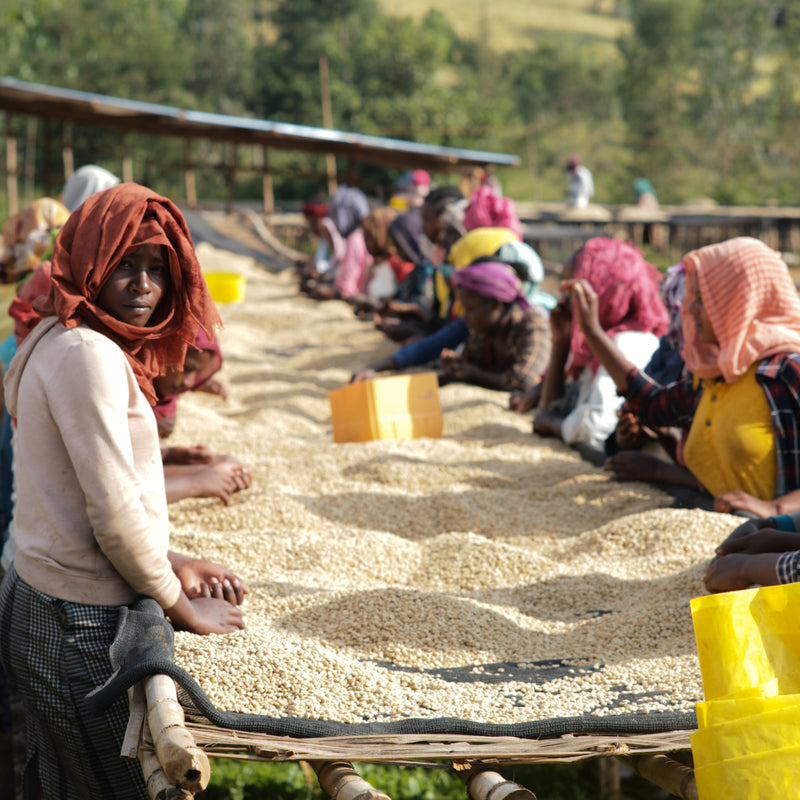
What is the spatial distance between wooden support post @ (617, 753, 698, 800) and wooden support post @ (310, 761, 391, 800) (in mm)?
554

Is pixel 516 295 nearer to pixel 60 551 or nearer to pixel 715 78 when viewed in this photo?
pixel 60 551

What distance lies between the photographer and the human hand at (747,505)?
2.84 metres

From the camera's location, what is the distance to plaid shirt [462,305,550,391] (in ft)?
17.5

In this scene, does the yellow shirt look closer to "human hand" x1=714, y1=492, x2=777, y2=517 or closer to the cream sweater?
"human hand" x1=714, y1=492, x2=777, y2=517

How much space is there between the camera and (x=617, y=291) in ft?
14.2

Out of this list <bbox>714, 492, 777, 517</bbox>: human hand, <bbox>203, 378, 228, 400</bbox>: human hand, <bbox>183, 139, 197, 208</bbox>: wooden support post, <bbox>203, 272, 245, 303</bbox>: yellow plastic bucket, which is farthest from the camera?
<bbox>183, 139, 197, 208</bbox>: wooden support post

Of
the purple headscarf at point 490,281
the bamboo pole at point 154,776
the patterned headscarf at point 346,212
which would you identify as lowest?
the bamboo pole at point 154,776

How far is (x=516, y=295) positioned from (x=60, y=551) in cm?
377

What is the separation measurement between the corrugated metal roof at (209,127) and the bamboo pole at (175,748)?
12646 mm

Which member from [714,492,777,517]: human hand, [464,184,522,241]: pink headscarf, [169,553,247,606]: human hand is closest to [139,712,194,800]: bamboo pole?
[169,553,247,606]: human hand

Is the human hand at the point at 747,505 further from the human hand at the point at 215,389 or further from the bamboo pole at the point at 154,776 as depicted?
the human hand at the point at 215,389

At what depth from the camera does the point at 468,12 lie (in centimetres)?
6819

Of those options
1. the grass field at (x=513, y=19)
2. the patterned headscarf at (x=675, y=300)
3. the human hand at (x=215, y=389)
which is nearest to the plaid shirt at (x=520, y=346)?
the patterned headscarf at (x=675, y=300)

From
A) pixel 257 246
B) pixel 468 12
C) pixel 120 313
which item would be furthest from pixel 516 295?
pixel 468 12
